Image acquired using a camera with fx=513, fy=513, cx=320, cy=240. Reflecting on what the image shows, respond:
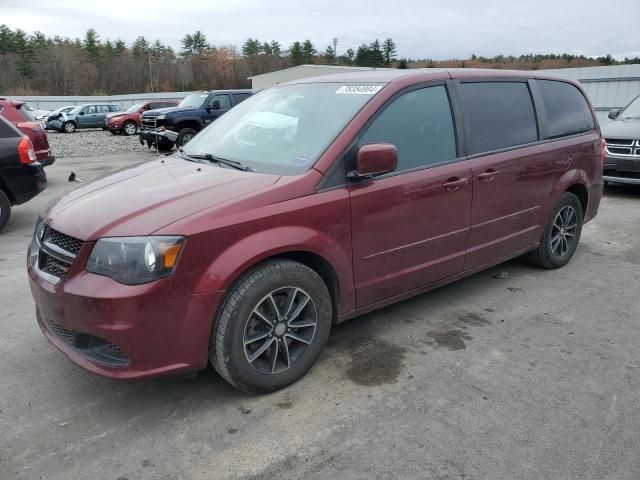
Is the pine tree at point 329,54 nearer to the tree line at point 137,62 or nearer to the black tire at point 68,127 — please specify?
the tree line at point 137,62

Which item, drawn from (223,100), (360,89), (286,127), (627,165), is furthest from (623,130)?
(223,100)

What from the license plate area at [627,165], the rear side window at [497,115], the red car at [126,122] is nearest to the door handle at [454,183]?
the rear side window at [497,115]

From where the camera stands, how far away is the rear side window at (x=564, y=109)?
15.4ft

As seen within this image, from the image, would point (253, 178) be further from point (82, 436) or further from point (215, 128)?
point (82, 436)

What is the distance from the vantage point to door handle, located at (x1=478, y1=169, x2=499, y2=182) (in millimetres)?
3914

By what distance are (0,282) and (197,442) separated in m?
3.43

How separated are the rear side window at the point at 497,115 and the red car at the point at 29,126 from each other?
7.87 meters

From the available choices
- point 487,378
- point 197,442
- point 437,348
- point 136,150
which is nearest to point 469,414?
point 487,378

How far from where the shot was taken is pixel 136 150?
17.6 metres

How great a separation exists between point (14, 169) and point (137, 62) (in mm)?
82005

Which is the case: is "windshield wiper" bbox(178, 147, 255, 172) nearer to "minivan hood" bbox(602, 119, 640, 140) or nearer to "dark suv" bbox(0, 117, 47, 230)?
"dark suv" bbox(0, 117, 47, 230)

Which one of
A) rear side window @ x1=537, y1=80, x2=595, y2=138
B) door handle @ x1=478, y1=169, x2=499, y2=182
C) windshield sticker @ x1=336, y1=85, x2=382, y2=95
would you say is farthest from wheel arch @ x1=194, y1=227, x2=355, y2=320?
rear side window @ x1=537, y1=80, x2=595, y2=138

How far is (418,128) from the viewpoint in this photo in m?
3.61

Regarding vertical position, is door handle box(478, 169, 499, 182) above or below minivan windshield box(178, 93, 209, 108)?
below
